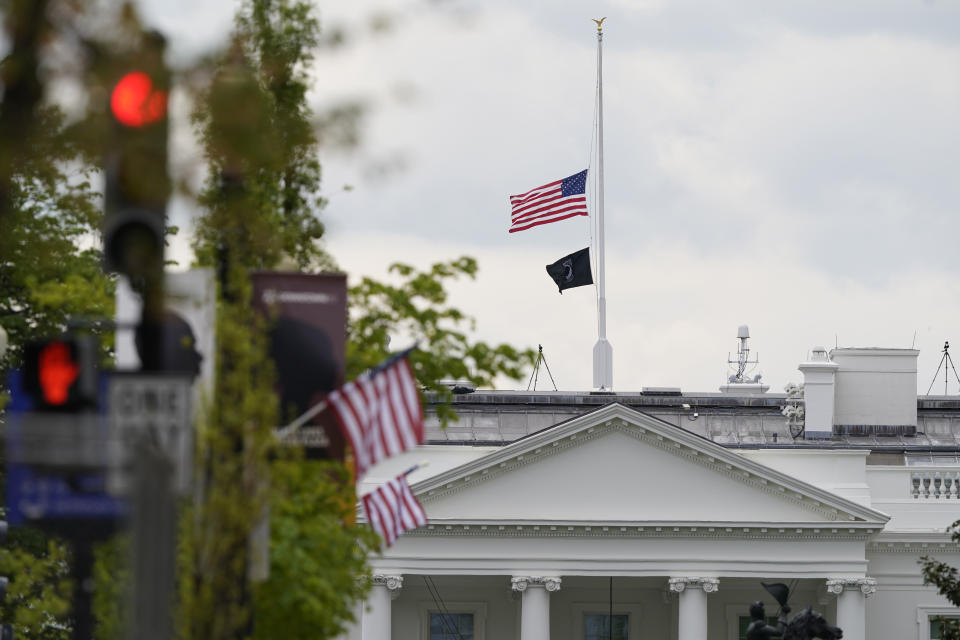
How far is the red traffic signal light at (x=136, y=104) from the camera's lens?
940 centimetres

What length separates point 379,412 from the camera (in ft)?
57.2

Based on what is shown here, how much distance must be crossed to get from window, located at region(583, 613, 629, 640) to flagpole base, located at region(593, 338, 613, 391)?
7.79 meters

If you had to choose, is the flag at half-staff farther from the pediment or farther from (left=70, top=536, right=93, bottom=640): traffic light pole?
the pediment

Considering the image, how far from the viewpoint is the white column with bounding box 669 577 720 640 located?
170ft

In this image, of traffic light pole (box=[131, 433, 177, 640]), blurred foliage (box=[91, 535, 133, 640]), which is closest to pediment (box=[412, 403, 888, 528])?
blurred foliage (box=[91, 535, 133, 640])

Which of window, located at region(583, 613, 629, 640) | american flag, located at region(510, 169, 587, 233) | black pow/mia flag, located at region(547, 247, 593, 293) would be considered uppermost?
american flag, located at region(510, 169, 587, 233)

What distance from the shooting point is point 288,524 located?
20.3 metres

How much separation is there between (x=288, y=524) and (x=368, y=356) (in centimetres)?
273

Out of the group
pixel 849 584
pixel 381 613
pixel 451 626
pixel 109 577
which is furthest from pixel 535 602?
pixel 109 577

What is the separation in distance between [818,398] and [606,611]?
28.1ft

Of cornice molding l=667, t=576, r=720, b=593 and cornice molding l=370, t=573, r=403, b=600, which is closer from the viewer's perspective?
cornice molding l=370, t=573, r=403, b=600

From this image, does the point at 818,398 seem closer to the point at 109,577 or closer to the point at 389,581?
the point at 389,581

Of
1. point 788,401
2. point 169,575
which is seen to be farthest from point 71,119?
point 788,401

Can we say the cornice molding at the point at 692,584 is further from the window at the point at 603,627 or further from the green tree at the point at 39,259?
the green tree at the point at 39,259
